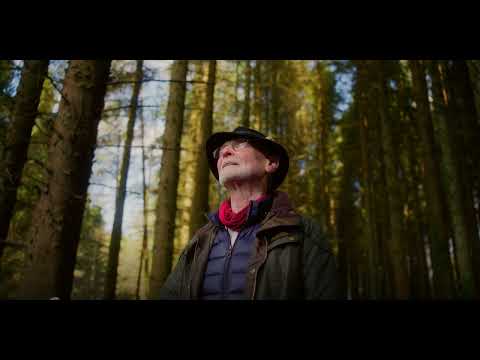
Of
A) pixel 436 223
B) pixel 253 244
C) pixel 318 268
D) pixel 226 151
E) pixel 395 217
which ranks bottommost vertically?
pixel 318 268

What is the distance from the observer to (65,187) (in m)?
2.75

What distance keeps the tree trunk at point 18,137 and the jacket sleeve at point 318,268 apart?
3856 mm

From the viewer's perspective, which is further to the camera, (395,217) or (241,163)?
(395,217)

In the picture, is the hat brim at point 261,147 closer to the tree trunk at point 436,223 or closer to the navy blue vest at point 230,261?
the navy blue vest at point 230,261

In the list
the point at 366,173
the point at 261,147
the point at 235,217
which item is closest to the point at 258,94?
the point at 366,173

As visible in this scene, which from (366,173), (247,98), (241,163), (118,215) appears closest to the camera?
(241,163)

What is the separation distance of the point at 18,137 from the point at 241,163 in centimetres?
359

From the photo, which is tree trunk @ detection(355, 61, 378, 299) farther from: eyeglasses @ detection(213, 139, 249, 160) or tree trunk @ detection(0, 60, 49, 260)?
tree trunk @ detection(0, 60, 49, 260)

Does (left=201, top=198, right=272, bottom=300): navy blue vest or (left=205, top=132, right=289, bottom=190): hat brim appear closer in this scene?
(left=201, top=198, right=272, bottom=300): navy blue vest

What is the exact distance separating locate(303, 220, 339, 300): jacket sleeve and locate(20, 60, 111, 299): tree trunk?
2020mm

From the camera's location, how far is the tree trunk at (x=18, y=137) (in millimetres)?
4211

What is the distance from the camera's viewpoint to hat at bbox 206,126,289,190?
2.41 meters

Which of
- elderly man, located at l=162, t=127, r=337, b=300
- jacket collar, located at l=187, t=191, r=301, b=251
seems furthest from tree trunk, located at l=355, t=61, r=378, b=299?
jacket collar, located at l=187, t=191, r=301, b=251

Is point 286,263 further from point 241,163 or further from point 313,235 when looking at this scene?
point 241,163
